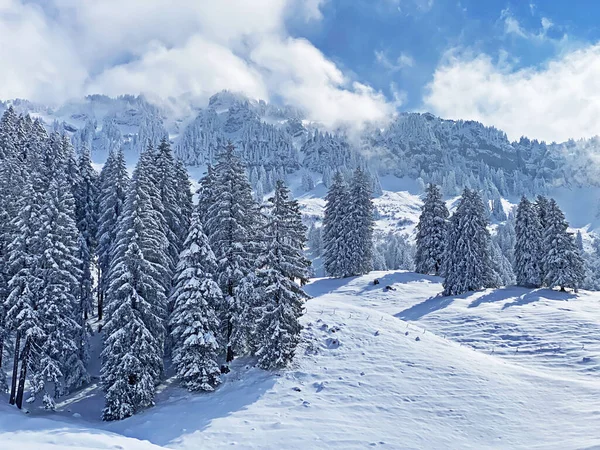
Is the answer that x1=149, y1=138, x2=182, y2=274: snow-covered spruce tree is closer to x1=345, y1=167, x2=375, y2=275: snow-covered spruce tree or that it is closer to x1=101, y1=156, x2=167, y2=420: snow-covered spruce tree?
x1=101, y1=156, x2=167, y2=420: snow-covered spruce tree

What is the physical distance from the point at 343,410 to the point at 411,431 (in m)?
3.70

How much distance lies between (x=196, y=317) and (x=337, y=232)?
34.6 meters

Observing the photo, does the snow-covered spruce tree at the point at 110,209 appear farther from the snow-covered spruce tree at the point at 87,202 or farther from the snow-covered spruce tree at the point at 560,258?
the snow-covered spruce tree at the point at 560,258

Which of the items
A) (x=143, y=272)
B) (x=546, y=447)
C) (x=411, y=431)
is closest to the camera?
(x=546, y=447)

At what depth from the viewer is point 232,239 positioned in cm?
3127

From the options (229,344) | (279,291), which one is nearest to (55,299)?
(229,344)

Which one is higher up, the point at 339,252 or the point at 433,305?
the point at 339,252

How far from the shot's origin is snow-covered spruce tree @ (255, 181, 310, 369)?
26953 mm

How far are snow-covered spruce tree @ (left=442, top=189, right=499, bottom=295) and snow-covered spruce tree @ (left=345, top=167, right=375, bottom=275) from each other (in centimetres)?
1128

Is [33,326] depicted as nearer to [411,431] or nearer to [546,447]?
[411,431]

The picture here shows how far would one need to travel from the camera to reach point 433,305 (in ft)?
141

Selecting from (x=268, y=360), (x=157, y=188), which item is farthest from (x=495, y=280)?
(x=157, y=188)

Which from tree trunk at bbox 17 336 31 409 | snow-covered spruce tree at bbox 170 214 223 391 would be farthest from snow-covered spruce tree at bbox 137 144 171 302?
tree trunk at bbox 17 336 31 409

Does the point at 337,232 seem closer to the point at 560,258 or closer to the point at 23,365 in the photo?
the point at 560,258
